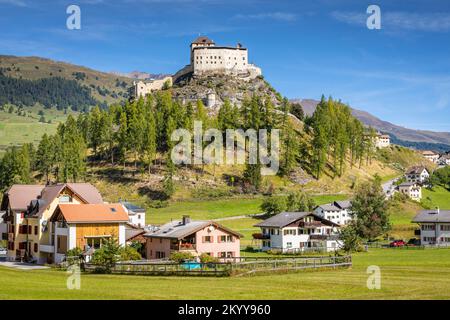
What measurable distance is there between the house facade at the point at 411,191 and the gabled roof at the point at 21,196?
105 meters

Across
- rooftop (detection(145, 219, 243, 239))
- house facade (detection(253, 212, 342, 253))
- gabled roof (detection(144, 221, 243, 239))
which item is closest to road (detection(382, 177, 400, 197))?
house facade (detection(253, 212, 342, 253))

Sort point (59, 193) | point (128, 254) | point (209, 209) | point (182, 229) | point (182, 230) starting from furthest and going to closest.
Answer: point (209, 209) → point (59, 193) → point (182, 229) → point (182, 230) → point (128, 254)

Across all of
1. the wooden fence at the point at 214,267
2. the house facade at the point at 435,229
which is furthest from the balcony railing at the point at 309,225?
the wooden fence at the point at 214,267

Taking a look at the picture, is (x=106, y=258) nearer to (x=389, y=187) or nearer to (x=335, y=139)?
(x=335, y=139)

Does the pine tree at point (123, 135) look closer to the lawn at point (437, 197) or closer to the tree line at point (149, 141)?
the tree line at point (149, 141)

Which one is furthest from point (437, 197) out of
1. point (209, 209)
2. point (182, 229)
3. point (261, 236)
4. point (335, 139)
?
point (182, 229)

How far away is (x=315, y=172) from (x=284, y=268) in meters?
108

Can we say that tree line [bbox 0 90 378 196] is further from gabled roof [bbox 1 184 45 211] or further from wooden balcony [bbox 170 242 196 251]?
wooden balcony [bbox 170 242 196 251]

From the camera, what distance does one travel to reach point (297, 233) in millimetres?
95312

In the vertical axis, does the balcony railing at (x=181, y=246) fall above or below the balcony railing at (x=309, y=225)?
below

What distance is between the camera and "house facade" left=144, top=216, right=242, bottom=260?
6925 cm

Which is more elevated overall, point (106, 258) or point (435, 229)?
point (435, 229)

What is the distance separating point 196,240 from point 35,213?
20.9 metres

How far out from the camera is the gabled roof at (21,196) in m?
78.0
